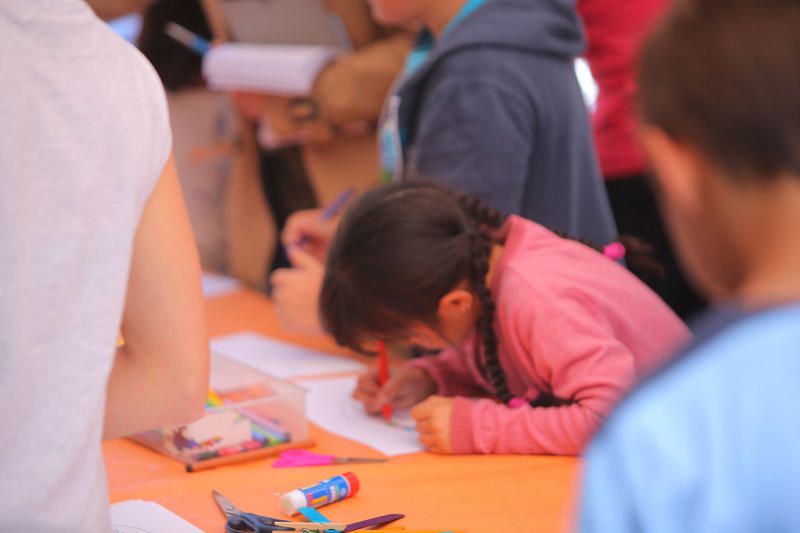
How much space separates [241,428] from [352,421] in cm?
18

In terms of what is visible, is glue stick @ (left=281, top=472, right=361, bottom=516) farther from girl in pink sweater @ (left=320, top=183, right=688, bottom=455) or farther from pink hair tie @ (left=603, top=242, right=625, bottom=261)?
pink hair tie @ (left=603, top=242, right=625, bottom=261)

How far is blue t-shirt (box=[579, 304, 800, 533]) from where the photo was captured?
1.47ft

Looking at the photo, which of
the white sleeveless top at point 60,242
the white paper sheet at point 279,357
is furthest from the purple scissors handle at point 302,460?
the white sleeveless top at point 60,242

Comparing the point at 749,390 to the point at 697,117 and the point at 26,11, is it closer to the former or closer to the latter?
the point at 697,117

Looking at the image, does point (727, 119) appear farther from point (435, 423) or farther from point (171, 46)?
point (171, 46)

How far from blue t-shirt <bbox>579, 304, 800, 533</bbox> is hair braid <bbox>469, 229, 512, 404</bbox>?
830 mm

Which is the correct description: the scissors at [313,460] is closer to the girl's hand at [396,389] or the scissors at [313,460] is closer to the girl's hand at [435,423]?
the girl's hand at [435,423]

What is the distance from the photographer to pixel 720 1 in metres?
0.51

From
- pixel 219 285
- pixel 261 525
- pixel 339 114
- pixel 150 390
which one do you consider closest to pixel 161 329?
pixel 150 390

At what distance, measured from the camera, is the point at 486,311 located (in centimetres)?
130

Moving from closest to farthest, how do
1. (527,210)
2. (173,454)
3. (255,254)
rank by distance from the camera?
(173,454) < (527,210) < (255,254)

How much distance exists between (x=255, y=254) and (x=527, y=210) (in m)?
1.12

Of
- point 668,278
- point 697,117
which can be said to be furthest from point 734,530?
point 668,278

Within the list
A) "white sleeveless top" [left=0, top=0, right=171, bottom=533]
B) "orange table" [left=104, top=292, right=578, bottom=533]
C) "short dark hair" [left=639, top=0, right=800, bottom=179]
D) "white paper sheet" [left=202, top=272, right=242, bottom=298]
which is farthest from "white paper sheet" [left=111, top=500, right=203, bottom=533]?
"white paper sheet" [left=202, top=272, right=242, bottom=298]
